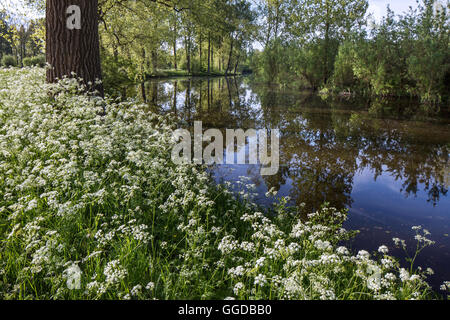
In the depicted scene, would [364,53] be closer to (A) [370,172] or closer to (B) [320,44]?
(B) [320,44]

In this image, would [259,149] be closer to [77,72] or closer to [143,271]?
[77,72]

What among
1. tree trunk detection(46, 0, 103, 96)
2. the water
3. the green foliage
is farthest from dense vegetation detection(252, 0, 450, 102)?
tree trunk detection(46, 0, 103, 96)

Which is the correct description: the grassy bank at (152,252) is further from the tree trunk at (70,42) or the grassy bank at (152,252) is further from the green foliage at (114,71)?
the green foliage at (114,71)

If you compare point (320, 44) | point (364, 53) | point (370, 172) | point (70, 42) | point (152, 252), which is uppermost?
point (320, 44)

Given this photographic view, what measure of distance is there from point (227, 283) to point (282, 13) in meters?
46.6

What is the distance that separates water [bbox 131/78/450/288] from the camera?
4.02m

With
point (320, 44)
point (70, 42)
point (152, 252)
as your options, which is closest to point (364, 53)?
point (320, 44)

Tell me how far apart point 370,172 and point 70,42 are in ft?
23.5

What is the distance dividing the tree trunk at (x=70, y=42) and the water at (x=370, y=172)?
3768 mm

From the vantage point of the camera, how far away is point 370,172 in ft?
20.0

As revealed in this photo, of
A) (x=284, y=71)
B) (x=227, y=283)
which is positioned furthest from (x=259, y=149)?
(x=284, y=71)

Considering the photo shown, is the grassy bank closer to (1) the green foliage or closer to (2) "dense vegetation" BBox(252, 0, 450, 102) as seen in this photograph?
(1) the green foliage

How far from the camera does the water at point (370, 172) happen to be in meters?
4.02

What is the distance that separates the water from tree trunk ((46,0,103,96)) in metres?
3.77
